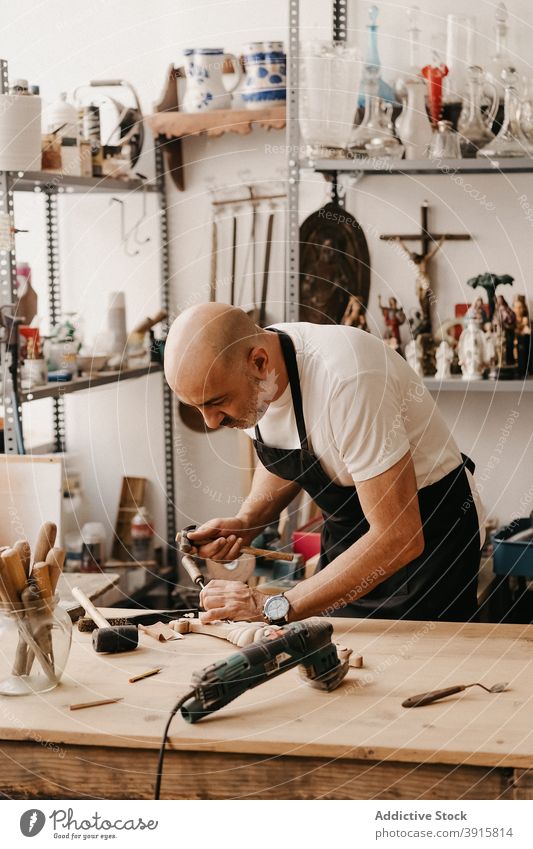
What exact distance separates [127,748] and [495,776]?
0.57m

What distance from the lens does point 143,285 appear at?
Result: 409 cm

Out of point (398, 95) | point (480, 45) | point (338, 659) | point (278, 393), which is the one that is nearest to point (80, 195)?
point (398, 95)

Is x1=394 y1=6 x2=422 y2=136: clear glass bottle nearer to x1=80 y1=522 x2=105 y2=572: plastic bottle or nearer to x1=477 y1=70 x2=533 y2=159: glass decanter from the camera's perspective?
x1=477 y1=70 x2=533 y2=159: glass decanter

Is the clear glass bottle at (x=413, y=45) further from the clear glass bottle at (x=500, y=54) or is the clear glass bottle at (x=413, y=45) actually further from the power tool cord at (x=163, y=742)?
the power tool cord at (x=163, y=742)

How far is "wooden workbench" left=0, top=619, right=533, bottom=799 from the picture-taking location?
1499 millimetres

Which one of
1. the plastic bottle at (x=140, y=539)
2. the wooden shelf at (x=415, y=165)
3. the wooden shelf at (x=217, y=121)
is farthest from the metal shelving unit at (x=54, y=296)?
the wooden shelf at (x=415, y=165)

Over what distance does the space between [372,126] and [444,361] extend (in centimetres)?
82

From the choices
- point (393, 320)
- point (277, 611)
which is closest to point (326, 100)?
point (393, 320)

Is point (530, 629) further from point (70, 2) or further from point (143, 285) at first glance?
point (70, 2)

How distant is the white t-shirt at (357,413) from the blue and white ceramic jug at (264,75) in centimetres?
152

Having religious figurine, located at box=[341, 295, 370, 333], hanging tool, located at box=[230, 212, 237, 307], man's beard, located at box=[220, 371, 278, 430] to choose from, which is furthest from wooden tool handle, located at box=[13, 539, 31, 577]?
hanging tool, located at box=[230, 212, 237, 307]

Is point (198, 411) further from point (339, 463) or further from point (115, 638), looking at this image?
point (115, 638)

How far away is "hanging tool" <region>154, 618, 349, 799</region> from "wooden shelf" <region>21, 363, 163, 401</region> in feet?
5.49

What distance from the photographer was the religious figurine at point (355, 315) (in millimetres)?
3506
